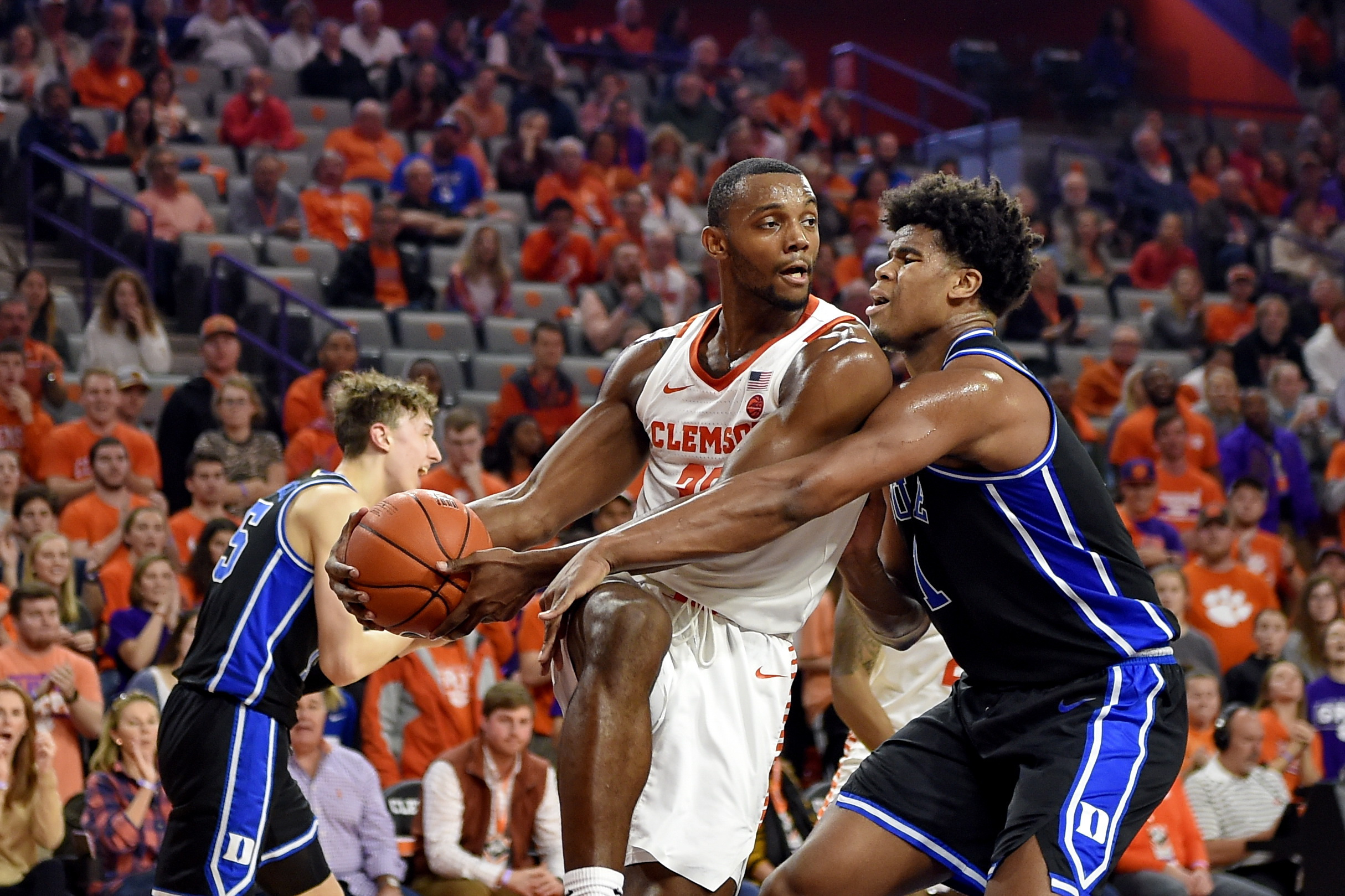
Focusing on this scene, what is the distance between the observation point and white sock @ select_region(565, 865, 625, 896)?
3.49 metres

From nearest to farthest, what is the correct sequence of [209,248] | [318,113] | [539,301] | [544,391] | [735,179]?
[735,179] < [544,391] < [209,248] < [539,301] < [318,113]

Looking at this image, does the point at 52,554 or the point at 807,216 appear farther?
the point at 52,554

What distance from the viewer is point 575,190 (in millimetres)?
12945

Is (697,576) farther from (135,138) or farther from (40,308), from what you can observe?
(135,138)

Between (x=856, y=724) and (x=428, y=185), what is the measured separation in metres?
7.60

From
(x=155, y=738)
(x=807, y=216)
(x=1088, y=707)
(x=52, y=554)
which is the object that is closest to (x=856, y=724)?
(x=1088, y=707)

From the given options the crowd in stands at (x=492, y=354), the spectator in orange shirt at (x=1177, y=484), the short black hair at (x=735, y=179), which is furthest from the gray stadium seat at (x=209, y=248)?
the short black hair at (x=735, y=179)

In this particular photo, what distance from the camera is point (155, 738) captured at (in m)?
6.24

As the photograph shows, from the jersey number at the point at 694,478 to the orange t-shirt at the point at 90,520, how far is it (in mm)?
4581

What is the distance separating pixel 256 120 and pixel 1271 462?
7.77 metres

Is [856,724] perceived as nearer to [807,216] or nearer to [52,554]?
[807,216]

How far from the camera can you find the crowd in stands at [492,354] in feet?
22.2

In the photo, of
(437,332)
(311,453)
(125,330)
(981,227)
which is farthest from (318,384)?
(981,227)

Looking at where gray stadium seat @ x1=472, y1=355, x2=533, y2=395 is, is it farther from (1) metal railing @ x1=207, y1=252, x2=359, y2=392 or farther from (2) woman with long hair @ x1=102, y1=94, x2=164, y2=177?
(2) woman with long hair @ x1=102, y1=94, x2=164, y2=177
